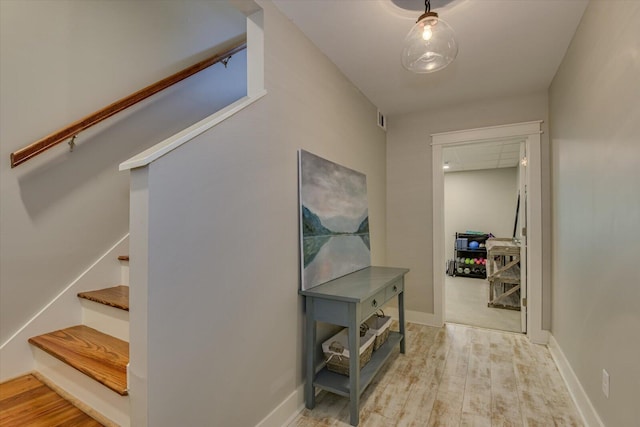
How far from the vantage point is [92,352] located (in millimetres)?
1479

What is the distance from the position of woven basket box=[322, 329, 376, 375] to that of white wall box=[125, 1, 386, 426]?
22 cm

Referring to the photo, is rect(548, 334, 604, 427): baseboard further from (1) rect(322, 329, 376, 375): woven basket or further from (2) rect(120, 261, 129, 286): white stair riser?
(2) rect(120, 261, 129, 286): white stair riser

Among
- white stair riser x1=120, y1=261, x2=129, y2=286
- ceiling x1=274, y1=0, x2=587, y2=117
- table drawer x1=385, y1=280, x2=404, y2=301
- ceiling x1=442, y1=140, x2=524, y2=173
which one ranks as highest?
ceiling x1=274, y1=0, x2=587, y2=117

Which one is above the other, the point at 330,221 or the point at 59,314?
the point at 330,221

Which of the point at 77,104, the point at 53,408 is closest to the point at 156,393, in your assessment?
the point at 53,408

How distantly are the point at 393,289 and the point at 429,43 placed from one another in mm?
1770

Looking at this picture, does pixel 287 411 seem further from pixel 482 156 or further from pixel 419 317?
pixel 482 156

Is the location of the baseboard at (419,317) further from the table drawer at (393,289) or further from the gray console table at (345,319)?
the gray console table at (345,319)

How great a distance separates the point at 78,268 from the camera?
6.17 ft

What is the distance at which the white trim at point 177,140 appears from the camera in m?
1.08

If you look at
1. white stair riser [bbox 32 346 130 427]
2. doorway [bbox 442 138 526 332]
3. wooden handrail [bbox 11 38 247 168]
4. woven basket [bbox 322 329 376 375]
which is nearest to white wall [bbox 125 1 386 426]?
woven basket [bbox 322 329 376 375]

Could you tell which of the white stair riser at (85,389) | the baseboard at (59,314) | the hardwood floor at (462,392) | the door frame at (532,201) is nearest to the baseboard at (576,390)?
the hardwood floor at (462,392)

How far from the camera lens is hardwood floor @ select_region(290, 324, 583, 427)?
5.98 feet

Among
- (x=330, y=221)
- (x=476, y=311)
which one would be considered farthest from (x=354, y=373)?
(x=476, y=311)
